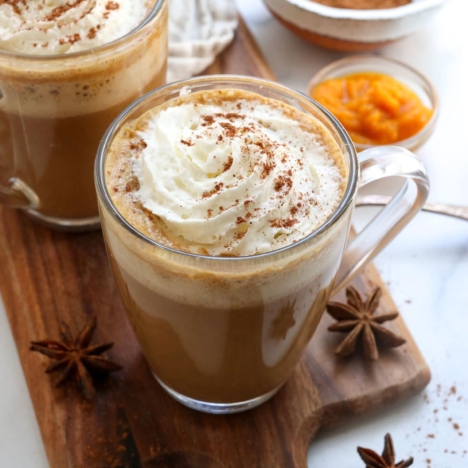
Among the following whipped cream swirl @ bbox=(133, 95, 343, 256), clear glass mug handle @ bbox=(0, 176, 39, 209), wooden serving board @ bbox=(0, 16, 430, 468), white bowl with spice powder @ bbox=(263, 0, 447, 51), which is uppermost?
whipped cream swirl @ bbox=(133, 95, 343, 256)

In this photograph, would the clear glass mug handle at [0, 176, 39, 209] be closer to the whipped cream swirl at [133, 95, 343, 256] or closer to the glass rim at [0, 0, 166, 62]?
the glass rim at [0, 0, 166, 62]

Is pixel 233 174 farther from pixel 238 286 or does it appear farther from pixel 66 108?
pixel 66 108

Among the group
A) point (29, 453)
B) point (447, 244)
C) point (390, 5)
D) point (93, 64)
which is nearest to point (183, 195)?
point (93, 64)

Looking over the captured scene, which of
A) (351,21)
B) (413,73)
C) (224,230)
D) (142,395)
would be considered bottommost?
(142,395)

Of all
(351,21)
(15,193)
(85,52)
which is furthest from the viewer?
(351,21)

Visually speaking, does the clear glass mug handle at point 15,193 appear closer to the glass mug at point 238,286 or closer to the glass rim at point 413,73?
the glass mug at point 238,286

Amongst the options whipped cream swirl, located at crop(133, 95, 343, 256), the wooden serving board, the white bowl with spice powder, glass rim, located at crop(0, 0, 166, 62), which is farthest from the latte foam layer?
the white bowl with spice powder

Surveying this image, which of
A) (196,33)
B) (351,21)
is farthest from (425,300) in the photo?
(196,33)

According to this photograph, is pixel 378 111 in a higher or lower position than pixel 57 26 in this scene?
lower
